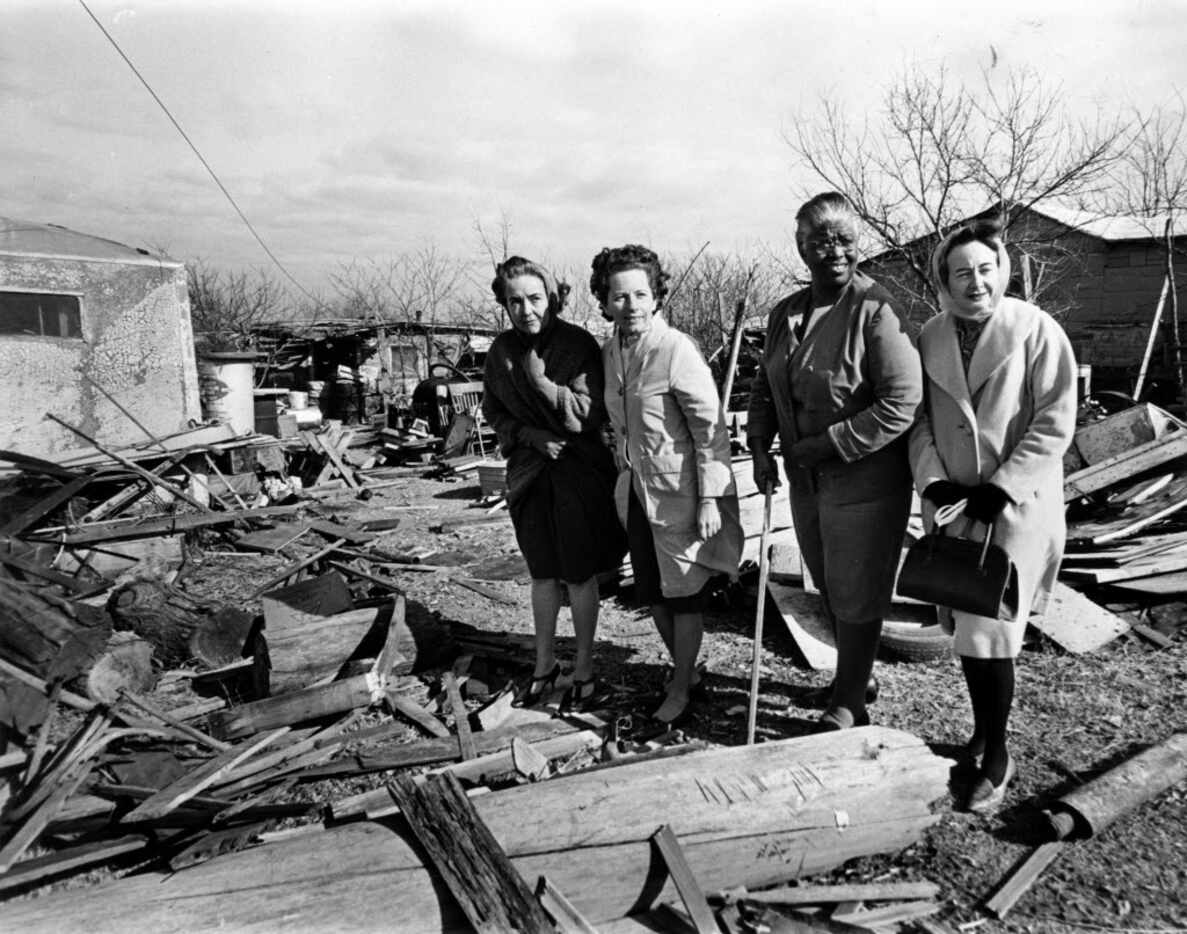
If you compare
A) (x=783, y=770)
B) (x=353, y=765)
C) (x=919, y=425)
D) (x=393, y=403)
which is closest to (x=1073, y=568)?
(x=919, y=425)

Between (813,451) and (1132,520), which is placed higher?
(813,451)

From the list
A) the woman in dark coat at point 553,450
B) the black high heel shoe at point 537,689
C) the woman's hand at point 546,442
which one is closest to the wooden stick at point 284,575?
the black high heel shoe at point 537,689

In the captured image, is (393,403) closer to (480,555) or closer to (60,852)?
(480,555)

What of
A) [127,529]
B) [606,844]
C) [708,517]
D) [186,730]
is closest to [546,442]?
[708,517]

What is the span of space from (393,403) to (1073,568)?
17.8 metres

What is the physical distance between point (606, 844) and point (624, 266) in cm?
219

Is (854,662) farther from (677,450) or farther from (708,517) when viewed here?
(677,450)

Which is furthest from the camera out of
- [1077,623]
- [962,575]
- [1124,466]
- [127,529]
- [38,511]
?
[127,529]

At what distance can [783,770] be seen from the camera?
2578mm

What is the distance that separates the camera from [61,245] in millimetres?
9727

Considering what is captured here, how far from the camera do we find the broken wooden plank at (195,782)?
2.94 metres

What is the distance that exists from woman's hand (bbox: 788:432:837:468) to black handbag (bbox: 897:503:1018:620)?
0.47 metres

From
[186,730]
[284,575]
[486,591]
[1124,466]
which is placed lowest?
[486,591]

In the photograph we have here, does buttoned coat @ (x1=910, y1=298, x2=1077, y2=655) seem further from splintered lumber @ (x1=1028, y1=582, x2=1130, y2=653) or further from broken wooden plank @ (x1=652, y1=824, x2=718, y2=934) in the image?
splintered lumber @ (x1=1028, y1=582, x2=1130, y2=653)
